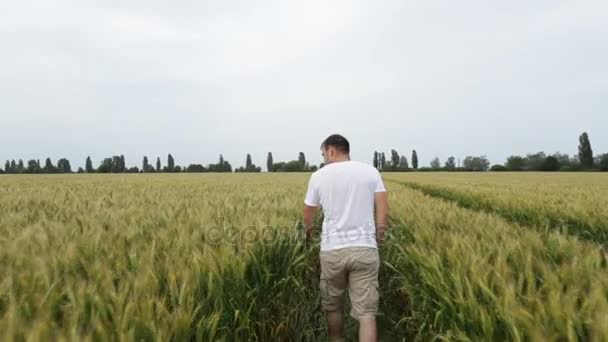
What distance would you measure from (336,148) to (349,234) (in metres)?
0.76

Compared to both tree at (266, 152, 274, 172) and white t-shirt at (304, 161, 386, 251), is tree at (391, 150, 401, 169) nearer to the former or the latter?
tree at (266, 152, 274, 172)

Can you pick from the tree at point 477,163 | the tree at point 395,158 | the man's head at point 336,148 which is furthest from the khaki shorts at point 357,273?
the tree at point 477,163

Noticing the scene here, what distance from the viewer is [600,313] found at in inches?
62.8

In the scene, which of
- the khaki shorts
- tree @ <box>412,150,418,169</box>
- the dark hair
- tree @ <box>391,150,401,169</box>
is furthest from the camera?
tree @ <box>412,150,418,169</box>

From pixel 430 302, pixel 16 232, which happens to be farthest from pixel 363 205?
pixel 16 232

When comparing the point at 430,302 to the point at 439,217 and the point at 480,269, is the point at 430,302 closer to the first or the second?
the point at 480,269

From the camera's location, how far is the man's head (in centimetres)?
324

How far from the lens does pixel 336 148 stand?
3242 millimetres

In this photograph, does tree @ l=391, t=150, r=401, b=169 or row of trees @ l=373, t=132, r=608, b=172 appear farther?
tree @ l=391, t=150, r=401, b=169

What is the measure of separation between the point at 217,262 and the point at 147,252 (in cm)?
49

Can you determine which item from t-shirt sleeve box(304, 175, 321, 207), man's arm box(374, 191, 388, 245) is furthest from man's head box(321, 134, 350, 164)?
man's arm box(374, 191, 388, 245)

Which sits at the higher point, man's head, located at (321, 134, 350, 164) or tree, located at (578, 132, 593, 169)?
tree, located at (578, 132, 593, 169)

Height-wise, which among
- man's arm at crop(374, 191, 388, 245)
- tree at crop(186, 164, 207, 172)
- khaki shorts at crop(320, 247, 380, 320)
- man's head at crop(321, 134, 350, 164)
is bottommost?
khaki shorts at crop(320, 247, 380, 320)

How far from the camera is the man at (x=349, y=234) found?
3.12 meters
